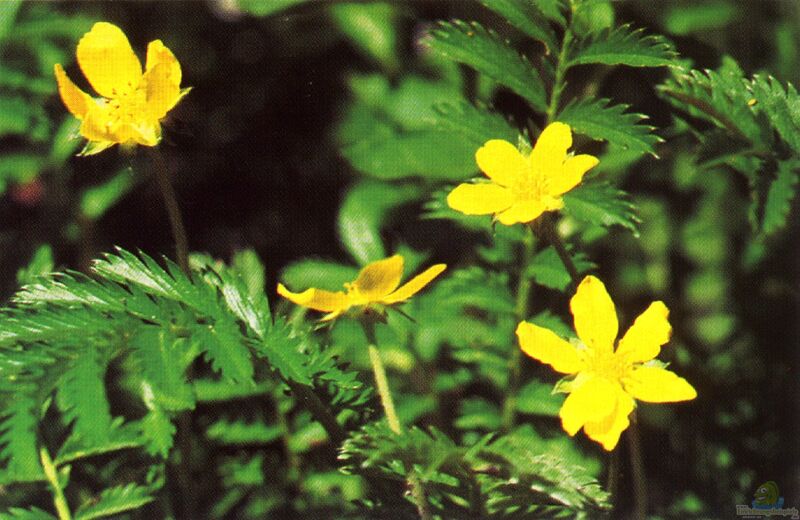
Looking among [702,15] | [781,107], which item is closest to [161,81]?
[781,107]

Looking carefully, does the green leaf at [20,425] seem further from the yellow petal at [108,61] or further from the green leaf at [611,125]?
the green leaf at [611,125]

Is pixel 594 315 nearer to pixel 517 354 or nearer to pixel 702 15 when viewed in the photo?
pixel 517 354

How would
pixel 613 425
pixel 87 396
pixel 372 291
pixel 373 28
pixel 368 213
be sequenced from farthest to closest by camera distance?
pixel 373 28 < pixel 368 213 < pixel 372 291 < pixel 613 425 < pixel 87 396

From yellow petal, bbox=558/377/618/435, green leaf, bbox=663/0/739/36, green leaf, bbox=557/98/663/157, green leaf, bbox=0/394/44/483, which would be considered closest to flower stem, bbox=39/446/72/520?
green leaf, bbox=0/394/44/483

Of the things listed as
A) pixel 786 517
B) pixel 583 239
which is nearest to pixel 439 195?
pixel 583 239

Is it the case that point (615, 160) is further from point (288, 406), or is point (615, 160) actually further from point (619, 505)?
point (288, 406)

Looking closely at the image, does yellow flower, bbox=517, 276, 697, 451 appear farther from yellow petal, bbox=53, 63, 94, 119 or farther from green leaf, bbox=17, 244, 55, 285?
green leaf, bbox=17, 244, 55, 285
